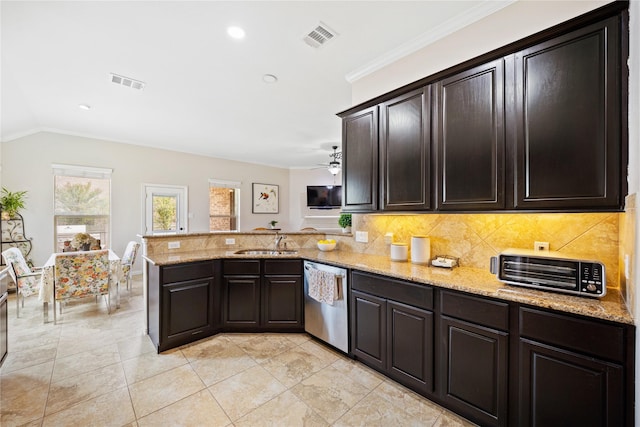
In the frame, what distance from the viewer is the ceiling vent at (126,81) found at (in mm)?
2923

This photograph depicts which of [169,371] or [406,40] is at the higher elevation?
[406,40]

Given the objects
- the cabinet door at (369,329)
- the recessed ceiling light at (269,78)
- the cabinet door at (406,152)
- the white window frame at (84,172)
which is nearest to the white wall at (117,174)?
the white window frame at (84,172)

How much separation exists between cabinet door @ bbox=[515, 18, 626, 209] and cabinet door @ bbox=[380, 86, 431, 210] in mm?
602

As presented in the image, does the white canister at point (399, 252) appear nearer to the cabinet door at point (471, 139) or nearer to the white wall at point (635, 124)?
the cabinet door at point (471, 139)

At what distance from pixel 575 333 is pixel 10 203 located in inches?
270

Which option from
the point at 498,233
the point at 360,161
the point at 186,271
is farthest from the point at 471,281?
the point at 186,271

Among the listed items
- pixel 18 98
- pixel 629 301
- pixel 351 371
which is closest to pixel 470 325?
pixel 629 301

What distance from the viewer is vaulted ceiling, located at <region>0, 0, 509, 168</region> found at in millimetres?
1999

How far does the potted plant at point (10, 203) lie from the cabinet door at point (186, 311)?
3903 mm

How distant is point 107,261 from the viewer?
347cm

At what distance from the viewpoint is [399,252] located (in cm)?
245

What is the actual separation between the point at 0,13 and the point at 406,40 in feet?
10.6

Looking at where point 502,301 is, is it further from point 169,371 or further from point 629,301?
point 169,371

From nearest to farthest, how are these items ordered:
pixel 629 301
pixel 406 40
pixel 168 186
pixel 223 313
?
pixel 629 301 → pixel 406 40 → pixel 223 313 → pixel 168 186
